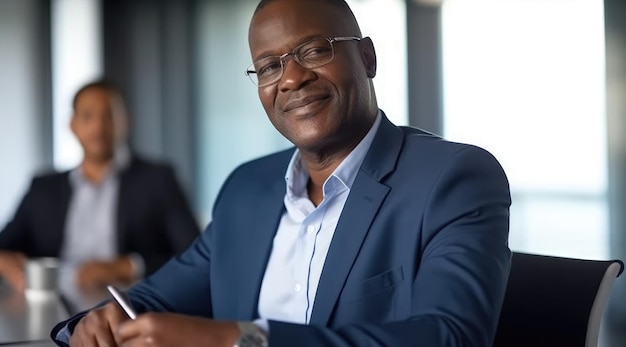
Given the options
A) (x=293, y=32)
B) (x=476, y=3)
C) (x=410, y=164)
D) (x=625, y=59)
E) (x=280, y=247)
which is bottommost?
(x=280, y=247)

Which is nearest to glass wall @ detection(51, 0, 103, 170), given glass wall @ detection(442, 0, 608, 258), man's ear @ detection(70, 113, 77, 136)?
glass wall @ detection(442, 0, 608, 258)

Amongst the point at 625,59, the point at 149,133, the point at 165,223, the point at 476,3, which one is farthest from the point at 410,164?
the point at 149,133

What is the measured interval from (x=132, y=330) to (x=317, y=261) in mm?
556

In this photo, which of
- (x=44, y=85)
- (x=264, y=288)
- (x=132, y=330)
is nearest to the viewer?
(x=132, y=330)

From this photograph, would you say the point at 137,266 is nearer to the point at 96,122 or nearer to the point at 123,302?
the point at 96,122

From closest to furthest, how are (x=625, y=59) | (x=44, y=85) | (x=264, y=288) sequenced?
(x=264, y=288)
(x=625, y=59)
(x=44, y=85)

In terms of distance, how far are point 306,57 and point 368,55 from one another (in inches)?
7.2

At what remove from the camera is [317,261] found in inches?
69.6

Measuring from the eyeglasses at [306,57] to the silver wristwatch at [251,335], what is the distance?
2.06 ft

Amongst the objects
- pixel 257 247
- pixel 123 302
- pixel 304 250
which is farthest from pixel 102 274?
pixel 123 302

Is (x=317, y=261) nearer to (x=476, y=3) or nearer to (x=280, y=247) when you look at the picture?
(x=280, y=247)

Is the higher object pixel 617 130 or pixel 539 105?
pixel 539 105

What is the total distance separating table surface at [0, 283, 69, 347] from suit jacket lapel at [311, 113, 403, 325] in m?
0.75

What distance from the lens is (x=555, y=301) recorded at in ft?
5.36
